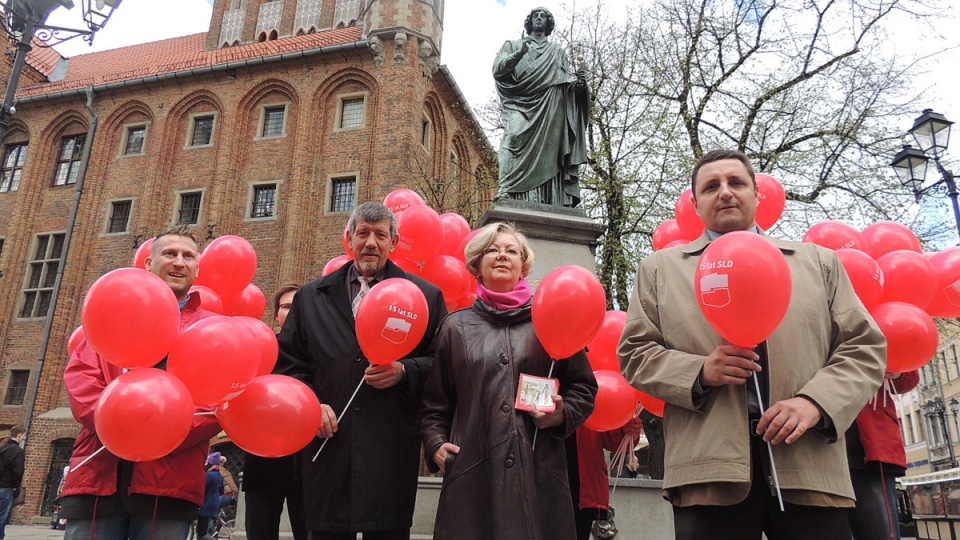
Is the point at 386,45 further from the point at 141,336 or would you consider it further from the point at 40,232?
the point at 141,336

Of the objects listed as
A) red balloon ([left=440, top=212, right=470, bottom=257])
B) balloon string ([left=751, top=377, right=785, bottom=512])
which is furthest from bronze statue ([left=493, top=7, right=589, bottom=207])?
balloon string ([left=751, top=377, right=785, bottom=512])

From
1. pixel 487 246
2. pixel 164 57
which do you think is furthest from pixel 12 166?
pixel 487 246

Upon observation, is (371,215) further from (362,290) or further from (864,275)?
(864,275)

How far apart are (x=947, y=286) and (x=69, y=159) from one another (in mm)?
24617

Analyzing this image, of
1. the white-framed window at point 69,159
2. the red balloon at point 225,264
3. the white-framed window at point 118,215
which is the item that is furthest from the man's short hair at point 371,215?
the white-framed window at point 69,159

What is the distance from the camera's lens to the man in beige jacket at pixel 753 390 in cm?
176

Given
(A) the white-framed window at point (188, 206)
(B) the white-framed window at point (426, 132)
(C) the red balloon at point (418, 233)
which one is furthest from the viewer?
(B) the white-framed window at point (426, 132)

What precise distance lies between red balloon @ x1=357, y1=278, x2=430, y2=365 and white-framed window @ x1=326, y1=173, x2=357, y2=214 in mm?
15917

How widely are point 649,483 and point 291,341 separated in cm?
308

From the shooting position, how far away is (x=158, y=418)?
7.06 feet

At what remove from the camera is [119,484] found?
7.89 ft

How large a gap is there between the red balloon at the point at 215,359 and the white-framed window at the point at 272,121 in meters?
→ 18.2

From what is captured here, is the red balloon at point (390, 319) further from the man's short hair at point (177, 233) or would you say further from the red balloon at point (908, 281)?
the red balloon at point (908, 281)

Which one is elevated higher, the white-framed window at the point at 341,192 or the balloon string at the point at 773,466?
the white-framed window at the point at 341,192
